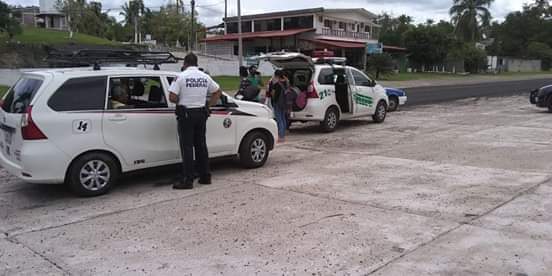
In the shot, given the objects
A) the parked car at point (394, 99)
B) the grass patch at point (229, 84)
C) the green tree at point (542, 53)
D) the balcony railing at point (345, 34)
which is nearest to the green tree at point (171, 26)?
the balcony railing at point (345, 34)

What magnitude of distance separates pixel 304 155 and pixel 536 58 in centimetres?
9260

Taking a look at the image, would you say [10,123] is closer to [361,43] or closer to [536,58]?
[361,43]

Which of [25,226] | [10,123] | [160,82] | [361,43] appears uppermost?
[361,43]

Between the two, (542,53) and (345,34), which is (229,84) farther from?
(542,53)

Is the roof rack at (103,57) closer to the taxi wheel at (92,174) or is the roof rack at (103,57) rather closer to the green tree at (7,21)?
the taxi wheel at (92,174)

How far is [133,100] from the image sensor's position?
7555mm

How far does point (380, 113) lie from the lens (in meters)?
15.4

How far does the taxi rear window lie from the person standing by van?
595 centimetres

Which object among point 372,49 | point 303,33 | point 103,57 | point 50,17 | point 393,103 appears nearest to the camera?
point 103,57

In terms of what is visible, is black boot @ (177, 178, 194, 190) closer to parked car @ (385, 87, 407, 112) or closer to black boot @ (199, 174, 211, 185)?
black boot @ (199, 174, 211, 185)

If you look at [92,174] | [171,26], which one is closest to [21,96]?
[92,174]

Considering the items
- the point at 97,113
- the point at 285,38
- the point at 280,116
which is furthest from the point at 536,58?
the point at 97,113

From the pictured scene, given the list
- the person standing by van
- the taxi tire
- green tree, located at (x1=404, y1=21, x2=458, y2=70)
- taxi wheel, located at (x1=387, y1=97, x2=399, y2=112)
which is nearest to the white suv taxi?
the person standing by van

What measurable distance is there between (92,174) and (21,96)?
52.6 inches
